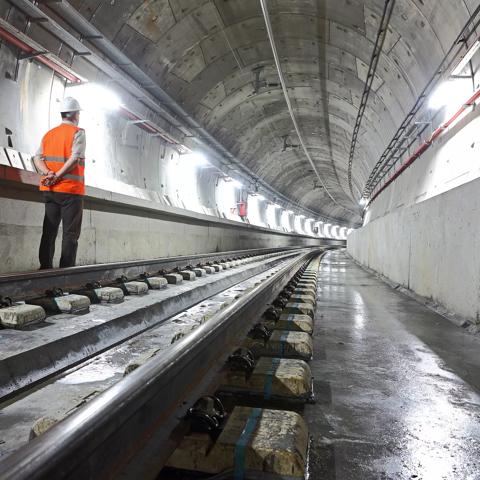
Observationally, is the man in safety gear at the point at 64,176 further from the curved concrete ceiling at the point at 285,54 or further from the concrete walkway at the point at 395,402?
the concrete walkway at the point at 395,402

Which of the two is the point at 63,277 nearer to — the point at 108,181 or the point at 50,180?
the point at 50,180

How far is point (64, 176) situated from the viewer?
5.18m

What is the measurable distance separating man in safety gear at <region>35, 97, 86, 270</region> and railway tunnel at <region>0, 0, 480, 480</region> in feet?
0.09

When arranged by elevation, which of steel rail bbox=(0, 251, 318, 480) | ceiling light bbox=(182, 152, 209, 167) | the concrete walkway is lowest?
the concrete walkway

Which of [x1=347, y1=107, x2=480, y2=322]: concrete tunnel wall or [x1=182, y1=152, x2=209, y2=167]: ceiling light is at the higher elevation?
[x1=182, y1=152, x2=209, y2=167]: ceiling light

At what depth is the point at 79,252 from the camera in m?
6.98

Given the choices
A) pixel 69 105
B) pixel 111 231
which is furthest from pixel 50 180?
pixel 111 231

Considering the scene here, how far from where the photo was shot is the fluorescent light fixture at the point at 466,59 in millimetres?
4740

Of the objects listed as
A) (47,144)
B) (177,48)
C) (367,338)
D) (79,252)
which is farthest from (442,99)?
(79,252)

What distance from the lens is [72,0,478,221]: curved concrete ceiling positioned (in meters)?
6.78

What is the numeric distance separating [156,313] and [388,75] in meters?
7.09

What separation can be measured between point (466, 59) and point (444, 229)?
2059 millimetres

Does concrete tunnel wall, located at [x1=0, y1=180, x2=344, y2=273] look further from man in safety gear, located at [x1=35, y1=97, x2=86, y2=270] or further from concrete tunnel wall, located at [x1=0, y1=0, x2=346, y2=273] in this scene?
man in safety gear, located at [x1=35, y1=97, x2=86, y2=270]

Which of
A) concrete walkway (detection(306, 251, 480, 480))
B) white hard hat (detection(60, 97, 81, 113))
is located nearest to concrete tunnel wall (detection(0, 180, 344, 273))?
white hard hat (detection(60, 97, 81, 113))
